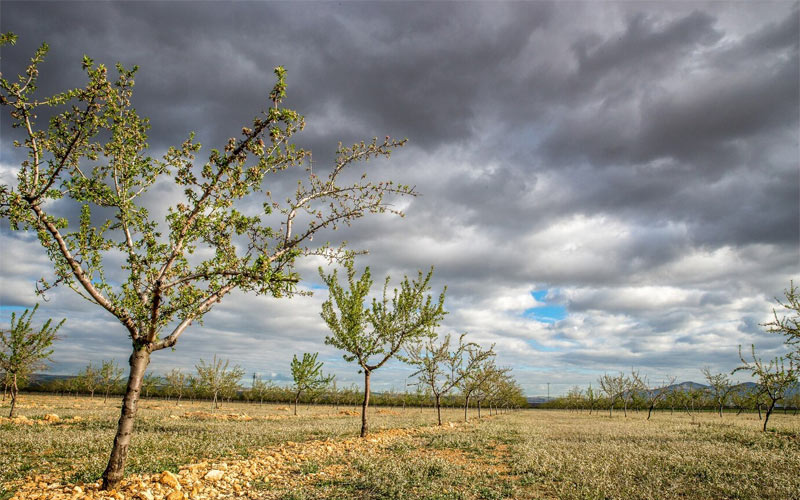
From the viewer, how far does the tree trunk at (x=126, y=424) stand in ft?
33.0

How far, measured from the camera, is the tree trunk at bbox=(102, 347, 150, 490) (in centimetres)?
1006

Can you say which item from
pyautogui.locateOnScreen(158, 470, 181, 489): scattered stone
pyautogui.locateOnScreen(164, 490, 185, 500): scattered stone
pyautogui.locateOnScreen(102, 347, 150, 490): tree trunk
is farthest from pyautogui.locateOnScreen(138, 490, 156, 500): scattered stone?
pyautogui.locateOnScreen(102, 347, 150, 490): tree trunk

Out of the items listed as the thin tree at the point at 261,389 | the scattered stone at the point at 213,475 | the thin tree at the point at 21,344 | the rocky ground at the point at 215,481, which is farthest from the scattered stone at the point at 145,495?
the thin tree at the point at 261,389

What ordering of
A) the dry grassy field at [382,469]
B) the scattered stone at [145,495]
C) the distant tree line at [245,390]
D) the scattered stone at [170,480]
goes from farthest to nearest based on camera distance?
the distant tree line at [245,390] < the dry grassy field at [382,469] < the scattered stone at [170,480] < the scattered stone at [145,495]

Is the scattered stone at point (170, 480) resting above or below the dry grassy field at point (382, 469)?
above

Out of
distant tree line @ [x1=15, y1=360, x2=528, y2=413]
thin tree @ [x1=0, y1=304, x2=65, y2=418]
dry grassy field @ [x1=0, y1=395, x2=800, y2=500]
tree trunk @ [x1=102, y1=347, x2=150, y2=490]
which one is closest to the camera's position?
tree trunk @ [x1=102, y1=347, x2=150, y2=490]

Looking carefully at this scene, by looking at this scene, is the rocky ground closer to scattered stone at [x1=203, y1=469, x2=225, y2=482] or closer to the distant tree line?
scattered stone at [x1=203, y1=469, x2=225, y2=482]

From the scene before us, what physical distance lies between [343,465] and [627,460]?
11.7 metres

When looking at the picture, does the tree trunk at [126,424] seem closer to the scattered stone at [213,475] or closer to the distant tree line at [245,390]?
the scattered stone at [213,475]

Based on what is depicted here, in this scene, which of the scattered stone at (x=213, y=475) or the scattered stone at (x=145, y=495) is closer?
the scattered stone at (x=145, y=495)

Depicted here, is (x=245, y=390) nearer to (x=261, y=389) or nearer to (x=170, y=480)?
(x=261, y=389)

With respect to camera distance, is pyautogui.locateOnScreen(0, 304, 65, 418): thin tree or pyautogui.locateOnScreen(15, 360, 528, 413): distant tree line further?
pyautogui.locateOnScreen(15, 360, 528, 413): distant tree line

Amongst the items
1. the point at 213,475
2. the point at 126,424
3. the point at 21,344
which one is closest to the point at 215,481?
the point at 213,475

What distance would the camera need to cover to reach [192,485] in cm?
1088
